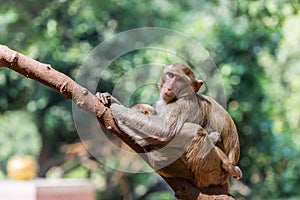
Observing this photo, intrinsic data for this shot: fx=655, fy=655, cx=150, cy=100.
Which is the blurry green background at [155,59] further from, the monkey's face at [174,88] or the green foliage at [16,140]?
the monkey's face at [174,88]


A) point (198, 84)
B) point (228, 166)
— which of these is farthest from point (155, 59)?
point (228, 166)

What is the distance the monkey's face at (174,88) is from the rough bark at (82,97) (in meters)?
0.18

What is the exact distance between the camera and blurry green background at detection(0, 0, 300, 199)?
484cm

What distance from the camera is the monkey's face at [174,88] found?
5.30 ft

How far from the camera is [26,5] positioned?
483 cm

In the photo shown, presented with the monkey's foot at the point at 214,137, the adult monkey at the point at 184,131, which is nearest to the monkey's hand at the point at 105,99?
the adult monkey at the point at 184,131

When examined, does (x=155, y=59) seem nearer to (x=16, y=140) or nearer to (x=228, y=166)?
(x=228, y=166)

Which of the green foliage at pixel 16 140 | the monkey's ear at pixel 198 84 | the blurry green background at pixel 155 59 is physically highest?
the monkey's ear at pixel 198 84

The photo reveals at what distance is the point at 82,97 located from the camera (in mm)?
1474

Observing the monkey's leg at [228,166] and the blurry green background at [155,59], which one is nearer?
the monkey's leg at [228,166]

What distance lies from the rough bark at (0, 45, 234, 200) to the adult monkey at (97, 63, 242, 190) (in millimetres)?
19

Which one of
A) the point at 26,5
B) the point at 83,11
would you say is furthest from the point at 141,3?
the point at 26,5

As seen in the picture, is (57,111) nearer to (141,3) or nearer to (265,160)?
(141,3)

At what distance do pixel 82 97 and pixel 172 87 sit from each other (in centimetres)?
25
